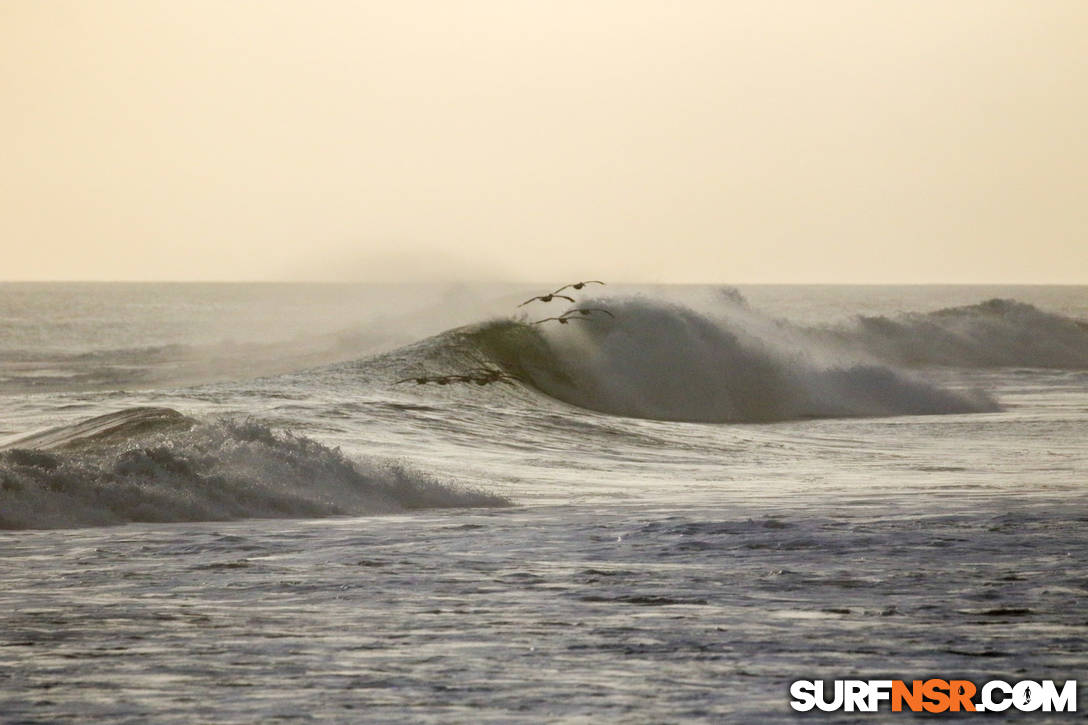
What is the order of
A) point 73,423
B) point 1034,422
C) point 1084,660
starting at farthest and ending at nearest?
point 1034,422 → point 73,423 → point 1084,660

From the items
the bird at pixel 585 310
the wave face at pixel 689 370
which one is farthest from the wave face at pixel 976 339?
the bird at pixel 585 310

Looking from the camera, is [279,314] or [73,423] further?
[279,314]

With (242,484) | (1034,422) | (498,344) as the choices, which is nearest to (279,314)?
(498,344)

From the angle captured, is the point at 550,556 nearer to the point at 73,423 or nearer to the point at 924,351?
the point at 73,423

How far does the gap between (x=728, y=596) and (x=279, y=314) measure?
212ft

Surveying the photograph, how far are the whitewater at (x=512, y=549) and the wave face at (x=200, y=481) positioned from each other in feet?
0.09

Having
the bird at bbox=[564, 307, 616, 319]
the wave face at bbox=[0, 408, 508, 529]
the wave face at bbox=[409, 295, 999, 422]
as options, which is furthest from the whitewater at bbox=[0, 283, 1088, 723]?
the bird at bbox=[564, 307, 616, 319]

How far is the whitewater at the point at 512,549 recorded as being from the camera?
6.19 metres

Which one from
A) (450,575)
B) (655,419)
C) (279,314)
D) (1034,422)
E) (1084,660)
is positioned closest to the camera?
(1084,660)

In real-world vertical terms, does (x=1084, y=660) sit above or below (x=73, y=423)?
below

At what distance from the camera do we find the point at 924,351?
36562 millimetres

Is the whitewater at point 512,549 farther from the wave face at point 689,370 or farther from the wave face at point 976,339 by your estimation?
the wave face at point 976,339

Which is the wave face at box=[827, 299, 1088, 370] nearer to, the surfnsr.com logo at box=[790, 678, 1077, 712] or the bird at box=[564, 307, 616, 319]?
the bird at box=[564, 307, 616, 319]

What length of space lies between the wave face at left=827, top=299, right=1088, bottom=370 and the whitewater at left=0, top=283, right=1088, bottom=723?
13.4 m
